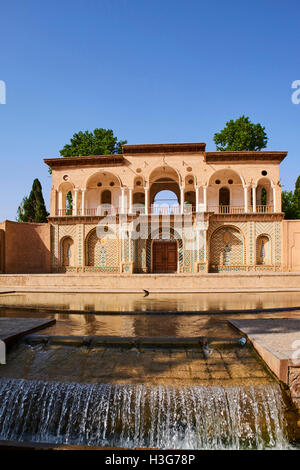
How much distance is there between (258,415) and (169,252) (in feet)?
54.8

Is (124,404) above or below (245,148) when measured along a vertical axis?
below

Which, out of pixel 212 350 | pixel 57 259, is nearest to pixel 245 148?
pixel 57 259

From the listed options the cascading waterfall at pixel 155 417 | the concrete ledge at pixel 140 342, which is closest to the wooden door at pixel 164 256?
the concrete ledge at pixel 140 342

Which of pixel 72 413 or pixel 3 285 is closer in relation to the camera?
pixel 72 413


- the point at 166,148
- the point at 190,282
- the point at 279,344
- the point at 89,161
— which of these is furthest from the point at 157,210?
the point at 279,344

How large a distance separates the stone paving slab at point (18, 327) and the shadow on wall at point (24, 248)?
14.0m

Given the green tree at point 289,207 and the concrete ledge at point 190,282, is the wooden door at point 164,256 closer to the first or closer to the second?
the concrete ledge at point 190,282

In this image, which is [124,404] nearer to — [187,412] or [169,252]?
[187,412]

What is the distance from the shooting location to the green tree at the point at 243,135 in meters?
29.5

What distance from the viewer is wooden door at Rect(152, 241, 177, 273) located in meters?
20.1

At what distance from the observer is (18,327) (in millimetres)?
5379

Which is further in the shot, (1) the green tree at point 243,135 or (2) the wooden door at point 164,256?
(1) the green tree at point 243,135

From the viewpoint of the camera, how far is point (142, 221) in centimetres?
1856

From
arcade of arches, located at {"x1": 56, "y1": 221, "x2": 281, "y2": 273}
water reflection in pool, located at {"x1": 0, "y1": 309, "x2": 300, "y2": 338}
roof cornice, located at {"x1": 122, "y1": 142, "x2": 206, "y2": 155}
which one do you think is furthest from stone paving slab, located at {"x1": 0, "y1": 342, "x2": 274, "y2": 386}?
roof cornice, located at {"x1": 122, "y1": 142, "x2": 206, "y2": 155}
